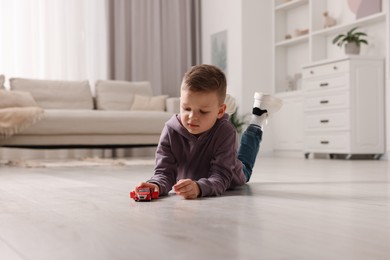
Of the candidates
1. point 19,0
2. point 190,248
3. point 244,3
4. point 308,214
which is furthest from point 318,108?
point 190,248

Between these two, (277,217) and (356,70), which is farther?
(356,70)

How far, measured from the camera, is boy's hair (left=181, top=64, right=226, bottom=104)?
1.77 meters

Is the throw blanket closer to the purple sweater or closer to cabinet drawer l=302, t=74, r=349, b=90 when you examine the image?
cabinet drawer l=302, t=74, r=349, b=90

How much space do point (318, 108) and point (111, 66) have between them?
2.69 meters

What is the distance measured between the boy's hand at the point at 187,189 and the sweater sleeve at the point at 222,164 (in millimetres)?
77

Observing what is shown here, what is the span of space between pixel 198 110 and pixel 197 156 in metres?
0.22

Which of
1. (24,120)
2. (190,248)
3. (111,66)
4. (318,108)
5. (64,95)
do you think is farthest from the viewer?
(111,66)

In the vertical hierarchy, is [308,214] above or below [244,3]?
below

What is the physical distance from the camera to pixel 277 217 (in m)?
1.40

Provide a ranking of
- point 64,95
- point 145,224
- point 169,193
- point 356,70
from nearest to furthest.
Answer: point 145,224 → point 169,193 → point 356,70 → point 64,95

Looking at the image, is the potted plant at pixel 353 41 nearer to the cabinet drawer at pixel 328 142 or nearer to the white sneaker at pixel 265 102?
the cabinet drawer at pixel 328 142

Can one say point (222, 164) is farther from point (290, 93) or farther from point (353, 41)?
point (290, 93)

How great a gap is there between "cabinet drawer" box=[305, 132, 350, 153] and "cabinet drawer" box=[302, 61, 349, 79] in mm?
598

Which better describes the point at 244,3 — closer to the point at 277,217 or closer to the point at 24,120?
the point at 24,120
